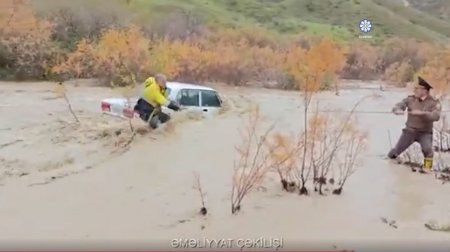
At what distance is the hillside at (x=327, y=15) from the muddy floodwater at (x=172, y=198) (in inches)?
551

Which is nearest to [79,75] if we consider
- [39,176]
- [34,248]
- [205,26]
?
[205,26]

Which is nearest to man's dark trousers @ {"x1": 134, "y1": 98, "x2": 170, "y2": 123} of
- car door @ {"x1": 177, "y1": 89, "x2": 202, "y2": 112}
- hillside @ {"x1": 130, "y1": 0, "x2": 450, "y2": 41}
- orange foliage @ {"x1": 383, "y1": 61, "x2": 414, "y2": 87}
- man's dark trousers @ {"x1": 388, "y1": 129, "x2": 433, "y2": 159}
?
car door @ {"x1": 177, "y1": 89, "x2": 202, "y2": 112}

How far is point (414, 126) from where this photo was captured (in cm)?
849

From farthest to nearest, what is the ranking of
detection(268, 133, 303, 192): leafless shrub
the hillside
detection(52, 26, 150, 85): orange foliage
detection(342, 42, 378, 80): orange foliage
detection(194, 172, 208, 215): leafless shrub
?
1. the hillside
2. detection(342, 42, 378, 80): orange foliage
3. detection(52, 26, 150, 85): orange foliage
4. detection(268, 133, 303, 192): leafless shrub
5. detection(194, 172, 208, 215): leafless shrub

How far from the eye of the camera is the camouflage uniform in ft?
27.1

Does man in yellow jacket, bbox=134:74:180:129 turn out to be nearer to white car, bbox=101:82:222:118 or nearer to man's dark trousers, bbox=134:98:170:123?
man's dark trousers, bbox=134:98:170:123

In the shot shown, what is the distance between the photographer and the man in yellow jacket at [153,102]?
9930mm

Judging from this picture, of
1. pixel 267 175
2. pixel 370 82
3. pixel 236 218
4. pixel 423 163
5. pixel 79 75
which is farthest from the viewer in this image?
pixel 370 82

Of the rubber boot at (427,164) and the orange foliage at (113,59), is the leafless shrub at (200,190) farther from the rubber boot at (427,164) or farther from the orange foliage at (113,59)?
the orange foliage at (113,59)

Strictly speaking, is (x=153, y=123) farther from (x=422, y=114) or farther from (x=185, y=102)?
(x=422, y=114)

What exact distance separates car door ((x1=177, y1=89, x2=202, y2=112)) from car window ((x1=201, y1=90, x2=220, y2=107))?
21cm

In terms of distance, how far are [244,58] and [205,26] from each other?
4.96 metres

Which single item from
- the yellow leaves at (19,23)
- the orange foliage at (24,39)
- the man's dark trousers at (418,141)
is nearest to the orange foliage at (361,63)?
the orange foliage at (24,39)

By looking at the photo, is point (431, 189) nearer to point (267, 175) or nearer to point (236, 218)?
point (267, 175)
